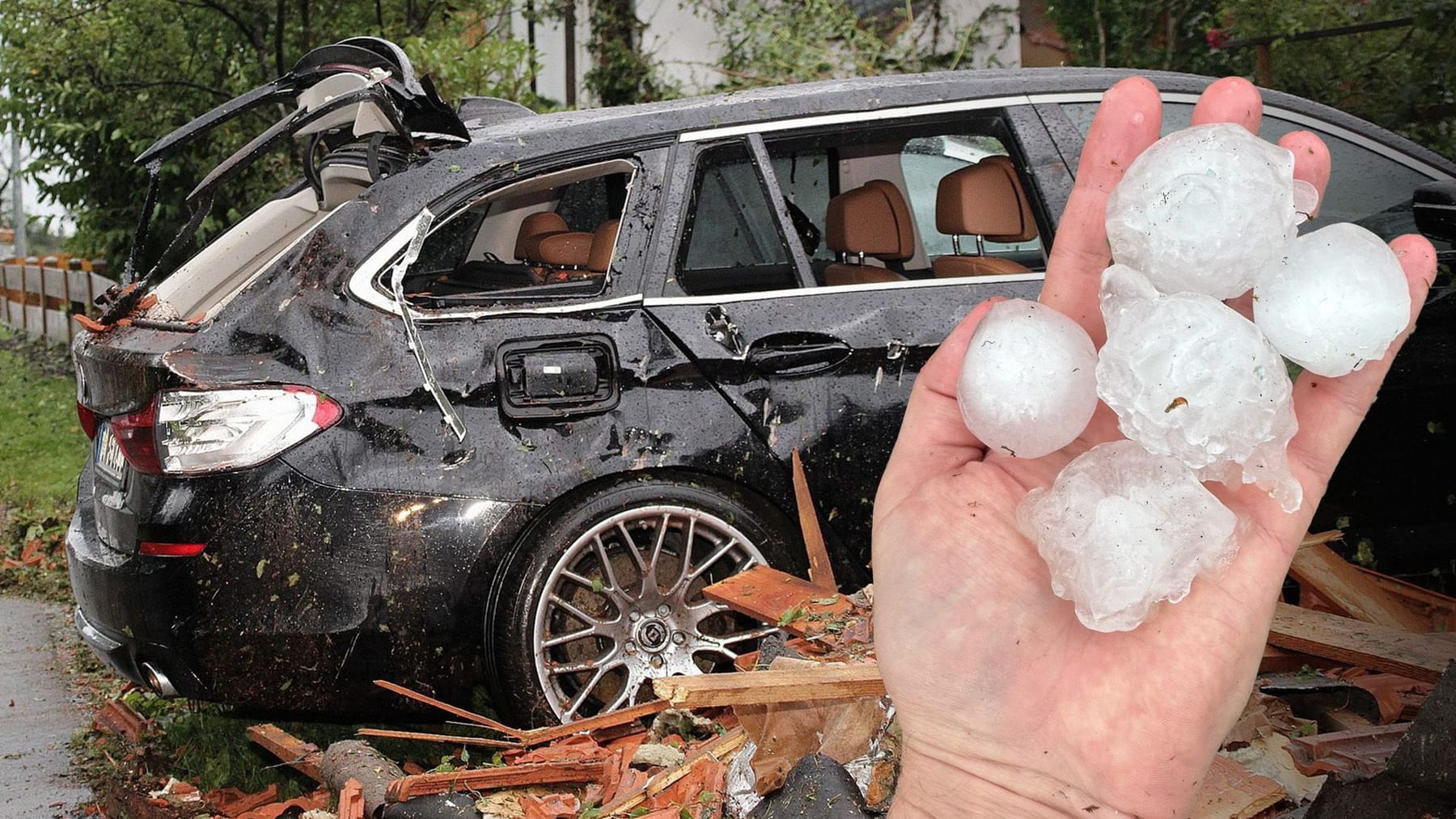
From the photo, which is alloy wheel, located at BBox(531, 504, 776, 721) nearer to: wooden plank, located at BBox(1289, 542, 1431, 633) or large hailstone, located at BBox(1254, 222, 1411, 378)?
wooden plank, located at BBox(1289, 542, 1431, 633)

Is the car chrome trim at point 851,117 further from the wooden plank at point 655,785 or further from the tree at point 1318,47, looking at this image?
the tree at point 1318,47

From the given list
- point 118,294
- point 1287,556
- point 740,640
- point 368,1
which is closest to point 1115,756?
point 1287,556

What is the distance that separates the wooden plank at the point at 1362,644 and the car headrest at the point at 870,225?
1.62 meters

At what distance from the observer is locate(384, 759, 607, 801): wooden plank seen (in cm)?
344

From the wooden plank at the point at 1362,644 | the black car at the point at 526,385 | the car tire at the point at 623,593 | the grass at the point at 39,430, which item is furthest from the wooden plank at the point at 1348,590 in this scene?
the grass at the point at 39,430

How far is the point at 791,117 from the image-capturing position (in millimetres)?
4066

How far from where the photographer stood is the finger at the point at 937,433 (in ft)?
6.05

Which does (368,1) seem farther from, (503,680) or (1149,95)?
(1149,95)

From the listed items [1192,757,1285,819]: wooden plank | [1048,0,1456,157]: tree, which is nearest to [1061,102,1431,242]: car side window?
[1192,757,1285,819]: wooden plank

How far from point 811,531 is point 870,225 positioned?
109cm

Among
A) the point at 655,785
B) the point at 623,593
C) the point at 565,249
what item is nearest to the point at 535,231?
the point at 565,249

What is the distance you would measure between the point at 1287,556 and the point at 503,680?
8.45ft

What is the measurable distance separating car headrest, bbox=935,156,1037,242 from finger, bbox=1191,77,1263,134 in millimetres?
2284

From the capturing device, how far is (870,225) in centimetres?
441
